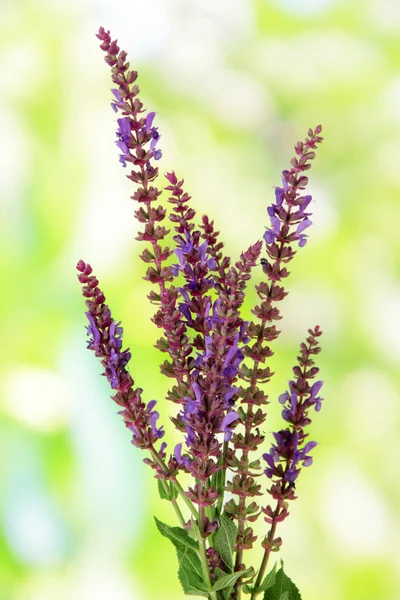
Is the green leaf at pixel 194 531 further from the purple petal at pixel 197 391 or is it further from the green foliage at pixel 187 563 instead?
the purple petal at pixel 197 391

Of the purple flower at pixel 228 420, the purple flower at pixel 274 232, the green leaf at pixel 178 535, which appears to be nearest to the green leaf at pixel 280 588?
the green leaf at pixel 178 535

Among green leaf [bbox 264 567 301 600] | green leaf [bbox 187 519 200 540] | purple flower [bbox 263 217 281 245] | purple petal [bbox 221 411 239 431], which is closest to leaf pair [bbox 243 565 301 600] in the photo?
green leaf [bbox 264 567 301 600]

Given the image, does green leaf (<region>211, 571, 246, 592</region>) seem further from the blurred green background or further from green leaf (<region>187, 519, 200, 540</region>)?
the blurred green background

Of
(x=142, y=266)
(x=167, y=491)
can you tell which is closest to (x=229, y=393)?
(x=167, y=491)

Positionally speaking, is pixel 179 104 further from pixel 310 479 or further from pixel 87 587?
pixel 87 587

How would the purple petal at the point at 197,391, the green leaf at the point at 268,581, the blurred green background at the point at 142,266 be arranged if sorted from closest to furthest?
1. the purple petal at the point at 197,391
2. the green leaf at the point at 268,581
3. the blurred green background at the point at 142,266

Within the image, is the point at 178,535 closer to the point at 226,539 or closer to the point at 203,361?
the point at 226,539
